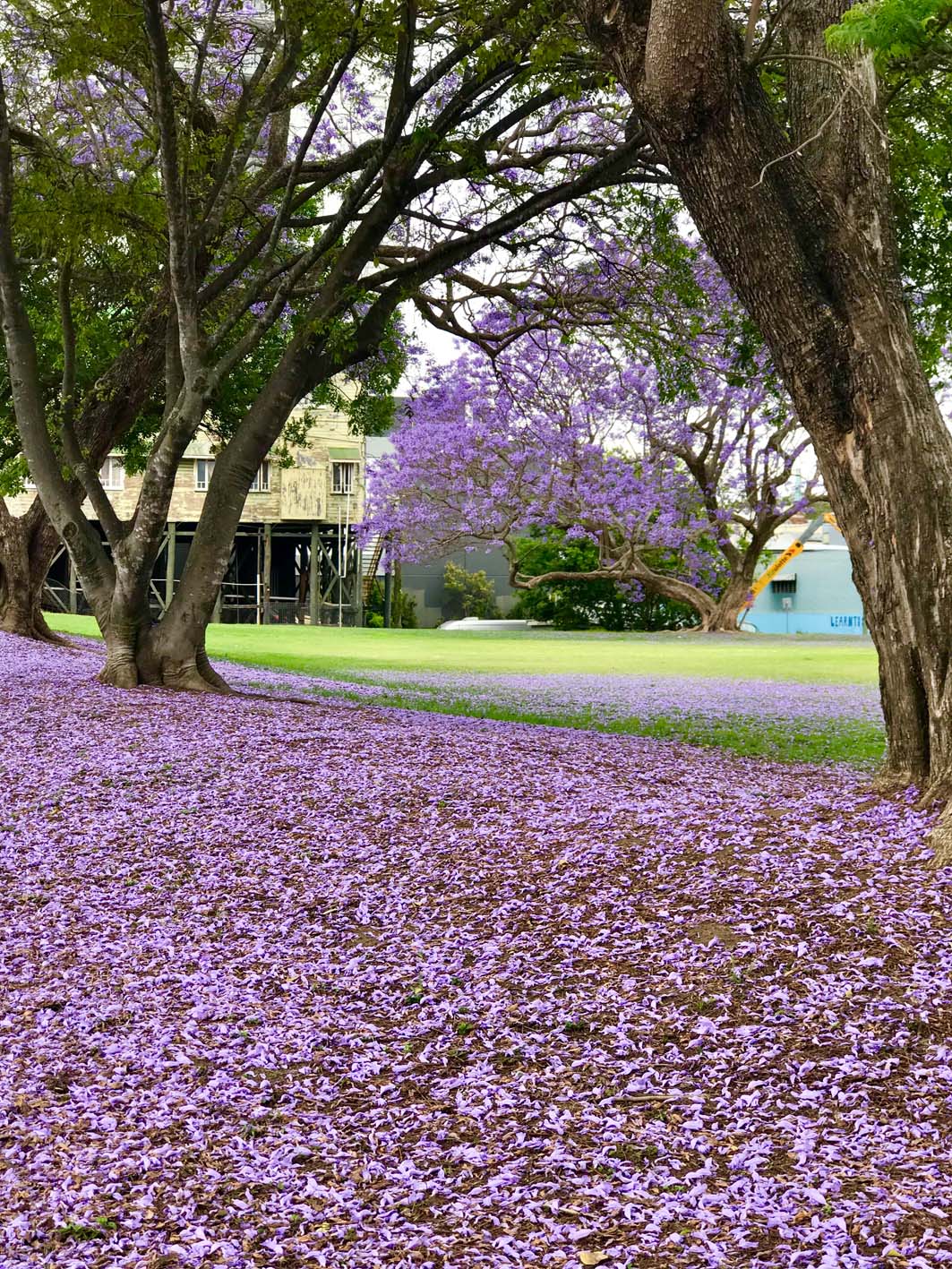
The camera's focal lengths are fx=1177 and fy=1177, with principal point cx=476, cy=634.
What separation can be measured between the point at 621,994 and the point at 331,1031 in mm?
1062

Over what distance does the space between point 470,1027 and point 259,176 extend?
37.7 feet

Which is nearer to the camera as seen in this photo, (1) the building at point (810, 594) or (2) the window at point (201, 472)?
(2) the window at point (201, 472)

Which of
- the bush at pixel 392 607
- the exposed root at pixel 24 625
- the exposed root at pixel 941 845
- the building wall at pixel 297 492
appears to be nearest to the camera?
the exposed root at pixel 941 845

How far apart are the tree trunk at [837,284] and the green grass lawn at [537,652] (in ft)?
42.5

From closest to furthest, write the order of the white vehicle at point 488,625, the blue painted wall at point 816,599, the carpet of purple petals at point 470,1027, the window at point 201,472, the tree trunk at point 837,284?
1. the carpet of purple petals at point 470,1027
2. the tree trunk at point 837,284
3. the window at point 201,472
4. the white vehicle at point 488,625
5. the blue painted wall at point 816,599

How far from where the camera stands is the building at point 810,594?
47.4 metres

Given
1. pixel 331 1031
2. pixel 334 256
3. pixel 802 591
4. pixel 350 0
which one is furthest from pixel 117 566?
pixel 802 591

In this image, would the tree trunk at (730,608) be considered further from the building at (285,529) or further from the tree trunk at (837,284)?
the tree trunk at (837,284)

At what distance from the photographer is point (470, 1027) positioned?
4.18m

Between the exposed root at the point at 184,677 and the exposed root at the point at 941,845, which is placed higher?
the exposed root at the point at 184,677

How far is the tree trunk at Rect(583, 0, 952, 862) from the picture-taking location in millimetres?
6312

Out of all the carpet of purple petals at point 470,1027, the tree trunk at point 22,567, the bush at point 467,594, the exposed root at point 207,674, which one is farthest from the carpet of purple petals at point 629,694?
the bush at point 467,594

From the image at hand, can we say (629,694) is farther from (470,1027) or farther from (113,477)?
(113,477)

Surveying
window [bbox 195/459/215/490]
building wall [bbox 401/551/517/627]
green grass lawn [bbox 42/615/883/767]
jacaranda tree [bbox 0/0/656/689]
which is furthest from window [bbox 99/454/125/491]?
jacaranda tree [bbox 0/0/656/689]
